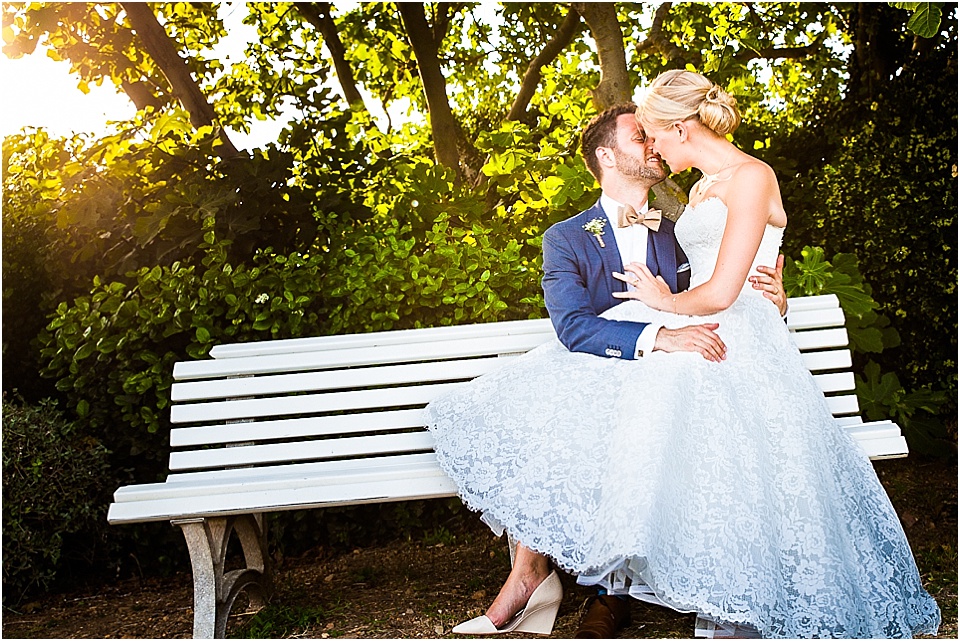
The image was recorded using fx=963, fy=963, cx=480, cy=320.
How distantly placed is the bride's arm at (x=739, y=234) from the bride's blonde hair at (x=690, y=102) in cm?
21

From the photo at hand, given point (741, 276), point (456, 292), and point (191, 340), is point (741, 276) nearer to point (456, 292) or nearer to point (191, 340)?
point (456, 292)

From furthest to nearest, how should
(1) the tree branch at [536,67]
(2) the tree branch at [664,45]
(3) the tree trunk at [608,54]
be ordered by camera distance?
(1) the tree branch at [536,67] < (2) the tree branch at [664,45] < (3) the tree trunk at [608,54]

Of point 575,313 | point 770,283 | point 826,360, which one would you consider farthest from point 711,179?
point 826,360

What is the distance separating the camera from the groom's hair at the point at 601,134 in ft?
10.6

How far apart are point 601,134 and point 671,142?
0.26 metres

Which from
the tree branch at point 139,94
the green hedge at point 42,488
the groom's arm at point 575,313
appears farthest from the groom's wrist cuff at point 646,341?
the tree branch at point 139,94

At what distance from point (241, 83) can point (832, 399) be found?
351 centimetres

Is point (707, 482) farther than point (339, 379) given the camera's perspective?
No

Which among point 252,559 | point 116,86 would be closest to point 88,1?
point 116,86

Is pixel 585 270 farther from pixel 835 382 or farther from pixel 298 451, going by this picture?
pixel 298 451

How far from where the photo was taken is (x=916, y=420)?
437 cm

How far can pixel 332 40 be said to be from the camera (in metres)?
5.72

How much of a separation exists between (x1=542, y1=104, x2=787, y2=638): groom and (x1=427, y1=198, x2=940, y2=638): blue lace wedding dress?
0.09m

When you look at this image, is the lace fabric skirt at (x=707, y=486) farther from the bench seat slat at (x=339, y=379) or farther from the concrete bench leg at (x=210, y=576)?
the concrete bench leg at (x=210, y=576)
